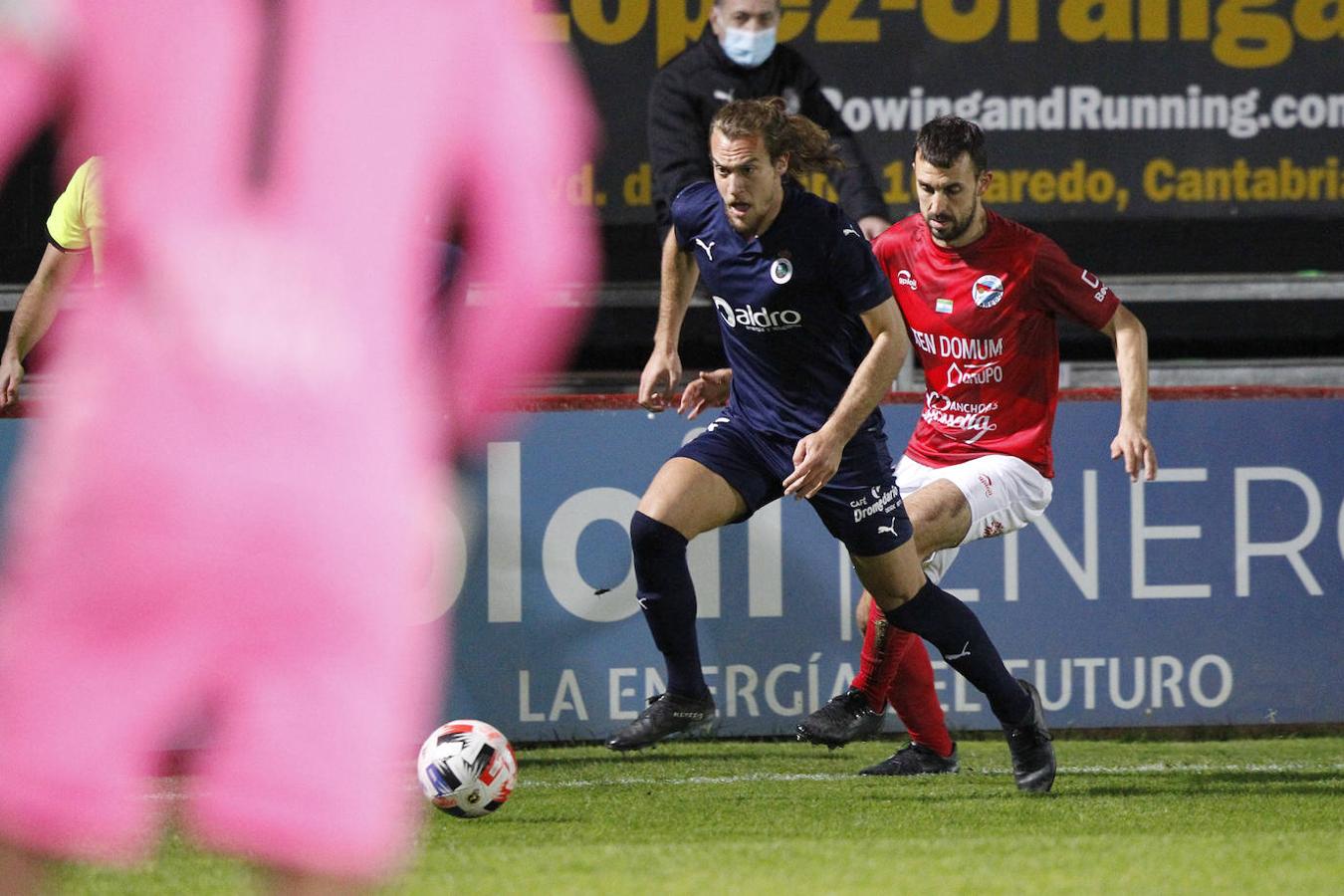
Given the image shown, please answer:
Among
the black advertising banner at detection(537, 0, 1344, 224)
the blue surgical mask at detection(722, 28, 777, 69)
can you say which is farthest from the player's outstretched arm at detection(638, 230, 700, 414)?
the black advertising banner at detection(537, 0, 1344, 224)

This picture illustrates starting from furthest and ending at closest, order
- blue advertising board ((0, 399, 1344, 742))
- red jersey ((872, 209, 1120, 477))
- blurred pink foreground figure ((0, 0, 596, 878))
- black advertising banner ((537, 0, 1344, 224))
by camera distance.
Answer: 1. black advertising banner ((537, 0, 1344, 224))
2. blue advertising board ((0, 399, 1344, 742))
3. red jersey ((872, 209, 1120, 477))
4. blurred pink foreground figure ((0, 0, 596, 878))

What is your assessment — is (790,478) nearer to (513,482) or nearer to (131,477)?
(513,482)

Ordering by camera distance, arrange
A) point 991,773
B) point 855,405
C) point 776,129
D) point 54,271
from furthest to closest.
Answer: point 54,271 < point 991,773 < point 776,129 < point 855,405

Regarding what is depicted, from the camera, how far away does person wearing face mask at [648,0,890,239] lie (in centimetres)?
764

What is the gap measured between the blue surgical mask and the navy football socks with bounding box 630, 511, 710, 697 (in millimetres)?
2506

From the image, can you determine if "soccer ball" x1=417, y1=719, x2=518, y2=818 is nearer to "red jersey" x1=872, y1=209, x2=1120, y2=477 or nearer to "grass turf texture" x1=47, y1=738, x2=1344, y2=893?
"grass turf texture" x1=47, y1=738, x2=1344, y2=893

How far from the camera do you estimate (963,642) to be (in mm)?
5703

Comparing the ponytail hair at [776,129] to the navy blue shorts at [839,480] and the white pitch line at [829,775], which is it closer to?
the navy blue shorts at [839,480]

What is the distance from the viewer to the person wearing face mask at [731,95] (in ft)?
25.1

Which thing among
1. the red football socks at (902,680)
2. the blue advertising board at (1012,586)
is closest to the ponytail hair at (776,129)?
the red football socks at (902,680)

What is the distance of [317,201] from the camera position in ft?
6.64

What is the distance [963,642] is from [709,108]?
275 centimetres

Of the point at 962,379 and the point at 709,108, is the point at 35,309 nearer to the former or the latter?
the point at 709,108

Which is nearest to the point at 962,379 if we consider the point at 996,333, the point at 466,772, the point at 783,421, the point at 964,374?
the point at 964,374
